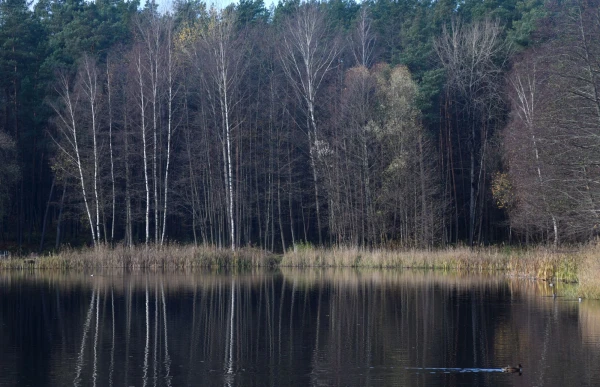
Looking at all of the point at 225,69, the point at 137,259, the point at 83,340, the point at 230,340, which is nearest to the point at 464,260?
the point at 137,259

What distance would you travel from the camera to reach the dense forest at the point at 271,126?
143 feet

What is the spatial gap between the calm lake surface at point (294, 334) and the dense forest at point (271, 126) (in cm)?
1513

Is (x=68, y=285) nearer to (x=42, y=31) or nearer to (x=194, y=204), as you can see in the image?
(x=194, y=204)

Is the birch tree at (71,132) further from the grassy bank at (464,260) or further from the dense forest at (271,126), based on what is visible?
the grassy bank at (464,260)

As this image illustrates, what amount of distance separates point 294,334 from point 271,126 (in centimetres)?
3306

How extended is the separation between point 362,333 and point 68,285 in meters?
14.6

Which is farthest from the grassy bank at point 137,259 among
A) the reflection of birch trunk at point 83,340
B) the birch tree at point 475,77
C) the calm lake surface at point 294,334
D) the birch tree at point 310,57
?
the birch tree at point 475,77

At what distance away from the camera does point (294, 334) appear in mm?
17609

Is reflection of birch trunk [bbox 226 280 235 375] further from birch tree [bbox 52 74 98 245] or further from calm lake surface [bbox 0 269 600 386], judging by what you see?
birch tree [bbox 52 74 98 245]

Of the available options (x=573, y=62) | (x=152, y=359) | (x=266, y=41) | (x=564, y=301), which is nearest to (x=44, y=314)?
(x=152, y=359)

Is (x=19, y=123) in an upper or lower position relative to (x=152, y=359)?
upper

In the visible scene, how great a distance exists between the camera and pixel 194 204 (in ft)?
166

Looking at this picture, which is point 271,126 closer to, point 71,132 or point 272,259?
point 71,132

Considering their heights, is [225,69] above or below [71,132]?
above
